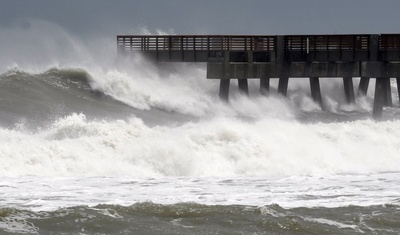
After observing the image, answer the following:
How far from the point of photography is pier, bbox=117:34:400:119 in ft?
130

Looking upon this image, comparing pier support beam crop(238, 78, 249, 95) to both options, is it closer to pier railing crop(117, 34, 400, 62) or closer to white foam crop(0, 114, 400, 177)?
pier railing crop(117, 34, 400, 62)

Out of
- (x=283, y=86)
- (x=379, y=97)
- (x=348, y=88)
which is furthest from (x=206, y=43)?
(x=348, y=88)

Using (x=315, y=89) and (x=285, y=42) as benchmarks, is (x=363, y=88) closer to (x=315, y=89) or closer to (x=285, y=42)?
(x=315, y=89)

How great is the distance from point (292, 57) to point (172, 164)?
17.5 meters

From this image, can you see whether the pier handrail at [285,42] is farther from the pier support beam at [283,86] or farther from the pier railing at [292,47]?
the pier support beam at [283,86]

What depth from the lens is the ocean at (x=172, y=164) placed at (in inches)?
645

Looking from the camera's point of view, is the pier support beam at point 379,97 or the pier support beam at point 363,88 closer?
the pier support beam at point 379,97

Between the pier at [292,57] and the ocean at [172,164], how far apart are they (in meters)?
1.60

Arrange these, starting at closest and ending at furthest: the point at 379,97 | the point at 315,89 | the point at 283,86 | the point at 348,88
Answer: the point at 379,97
the point at 283,86
the point at 315,89
the point at 348,88

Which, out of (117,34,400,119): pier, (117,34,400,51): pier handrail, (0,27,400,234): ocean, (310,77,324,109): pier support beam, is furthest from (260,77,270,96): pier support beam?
(310,77,324,109): pier support beam

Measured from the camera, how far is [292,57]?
4025 cm

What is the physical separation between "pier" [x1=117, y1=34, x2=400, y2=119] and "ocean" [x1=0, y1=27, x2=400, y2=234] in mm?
1601

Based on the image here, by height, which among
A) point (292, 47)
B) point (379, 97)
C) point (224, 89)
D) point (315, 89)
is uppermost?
point (292, 47)

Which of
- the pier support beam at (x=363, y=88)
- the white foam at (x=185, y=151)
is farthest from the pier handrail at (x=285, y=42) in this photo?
the white foam at (x=185, y=151)
